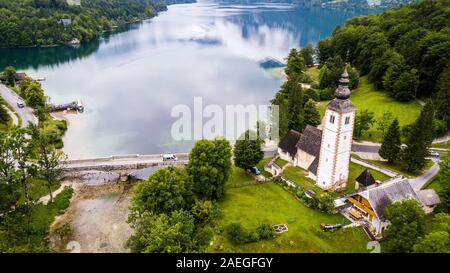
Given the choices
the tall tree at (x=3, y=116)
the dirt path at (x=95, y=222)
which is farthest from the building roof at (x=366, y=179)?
the tall tree at (x=3, y=116)

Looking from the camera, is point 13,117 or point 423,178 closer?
point 423,178

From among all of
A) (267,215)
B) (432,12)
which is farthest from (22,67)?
(432,12)

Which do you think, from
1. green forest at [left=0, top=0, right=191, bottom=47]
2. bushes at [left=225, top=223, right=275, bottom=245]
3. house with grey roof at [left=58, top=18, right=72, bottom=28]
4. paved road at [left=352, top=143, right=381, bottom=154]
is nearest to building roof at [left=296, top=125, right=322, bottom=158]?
paved road at [left=352, top=143, right=381, bottom=154]

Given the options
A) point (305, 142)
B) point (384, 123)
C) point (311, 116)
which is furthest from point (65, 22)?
point (305, 142)

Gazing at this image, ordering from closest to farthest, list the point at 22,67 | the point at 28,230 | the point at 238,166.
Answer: the point at 28,230, the point at 238,166, the point at 22,67

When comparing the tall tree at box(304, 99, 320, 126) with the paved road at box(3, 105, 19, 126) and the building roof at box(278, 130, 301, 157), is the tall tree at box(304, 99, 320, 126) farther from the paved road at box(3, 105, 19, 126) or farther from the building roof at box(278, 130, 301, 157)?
the paved road at box(3, 105, 19, 126)

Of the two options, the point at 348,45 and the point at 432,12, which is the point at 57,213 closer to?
the point at 348,45

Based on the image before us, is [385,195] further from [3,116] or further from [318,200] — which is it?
[3,116]
